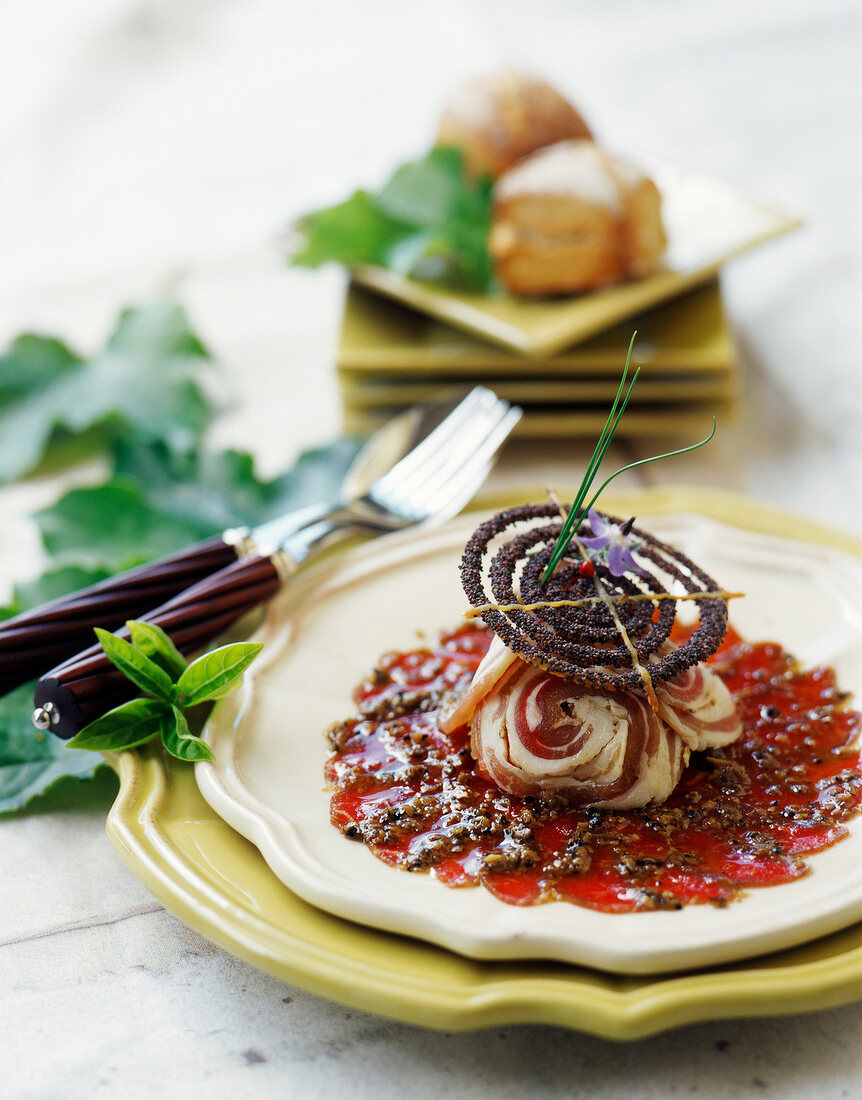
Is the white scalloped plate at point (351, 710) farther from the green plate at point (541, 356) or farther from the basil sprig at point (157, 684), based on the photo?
the green plate at point (541, 356)

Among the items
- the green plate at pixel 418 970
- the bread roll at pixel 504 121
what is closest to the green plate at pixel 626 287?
the bread roll at pixel 504 121

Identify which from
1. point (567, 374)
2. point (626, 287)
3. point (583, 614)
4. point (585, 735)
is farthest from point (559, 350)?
point (585, 735)

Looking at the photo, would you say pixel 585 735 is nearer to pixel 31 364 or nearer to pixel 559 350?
pixel 559 350

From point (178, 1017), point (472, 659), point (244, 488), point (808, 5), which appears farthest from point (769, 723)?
point (808, 5)

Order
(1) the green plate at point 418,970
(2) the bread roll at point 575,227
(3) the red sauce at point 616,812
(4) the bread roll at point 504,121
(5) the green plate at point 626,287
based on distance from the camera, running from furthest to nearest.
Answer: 1. (4) the bread roll at point 504,121
2. (2) the bread roll at point 575,227
3. (5) the green plate at point 626,287
4. (3) the red sauce at point 616,812
5. (1) the green plate at point 418,970

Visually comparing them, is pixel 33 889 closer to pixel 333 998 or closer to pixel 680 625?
pixel 333 998

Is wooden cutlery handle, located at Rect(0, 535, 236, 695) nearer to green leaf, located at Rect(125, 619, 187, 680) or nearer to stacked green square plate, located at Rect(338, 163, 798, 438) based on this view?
green leaf, located at Rect(125, 619, 187, 680)
